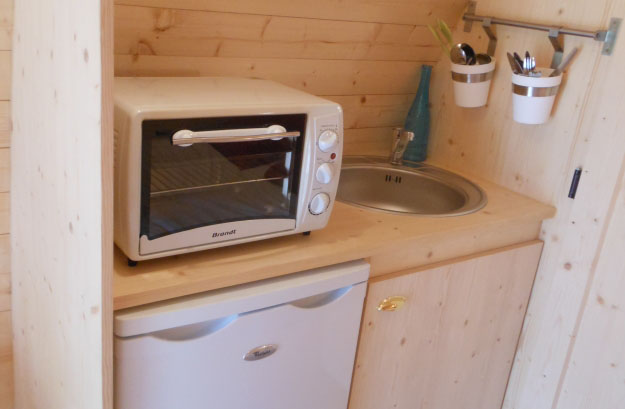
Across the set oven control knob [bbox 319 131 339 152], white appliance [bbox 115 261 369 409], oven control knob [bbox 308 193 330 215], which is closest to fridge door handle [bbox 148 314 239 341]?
white appliance [bbox 115 261 369 409]

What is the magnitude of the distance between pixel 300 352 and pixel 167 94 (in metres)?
0.62

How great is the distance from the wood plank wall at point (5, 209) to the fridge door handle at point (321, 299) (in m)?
0.67

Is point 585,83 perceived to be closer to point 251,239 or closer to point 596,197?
point 596,197

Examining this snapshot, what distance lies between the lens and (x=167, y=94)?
119cm

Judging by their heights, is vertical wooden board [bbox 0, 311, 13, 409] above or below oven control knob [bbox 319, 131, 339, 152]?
below

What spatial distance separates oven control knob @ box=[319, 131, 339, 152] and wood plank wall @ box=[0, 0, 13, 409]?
65 centimetres

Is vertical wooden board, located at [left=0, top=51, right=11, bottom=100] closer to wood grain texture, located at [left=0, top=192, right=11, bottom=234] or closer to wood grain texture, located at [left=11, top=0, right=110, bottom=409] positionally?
wood grain texture, located at [left=11, top=0, right=110, bottom=409]

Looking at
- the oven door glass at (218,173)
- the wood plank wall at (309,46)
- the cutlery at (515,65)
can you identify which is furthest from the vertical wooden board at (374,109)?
the oven door glass at (218,173)

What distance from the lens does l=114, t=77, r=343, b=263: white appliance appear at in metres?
1.11

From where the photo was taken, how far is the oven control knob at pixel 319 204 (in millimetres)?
1339

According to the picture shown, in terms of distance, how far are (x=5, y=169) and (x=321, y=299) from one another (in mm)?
738

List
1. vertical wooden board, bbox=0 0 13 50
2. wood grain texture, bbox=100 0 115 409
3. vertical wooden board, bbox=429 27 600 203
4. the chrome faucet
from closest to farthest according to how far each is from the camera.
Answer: wood grain texture, bbox=100 0 115 409, vertical wooden board, bbox=0 0 13 50, vertical wooden board, bbox=429 27 600 203, the chrome faucet

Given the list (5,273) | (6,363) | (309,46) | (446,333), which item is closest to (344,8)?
(309,46)

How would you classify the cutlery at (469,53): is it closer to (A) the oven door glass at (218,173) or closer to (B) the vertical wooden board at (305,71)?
(B) the vertical wooden board at (305,71)
